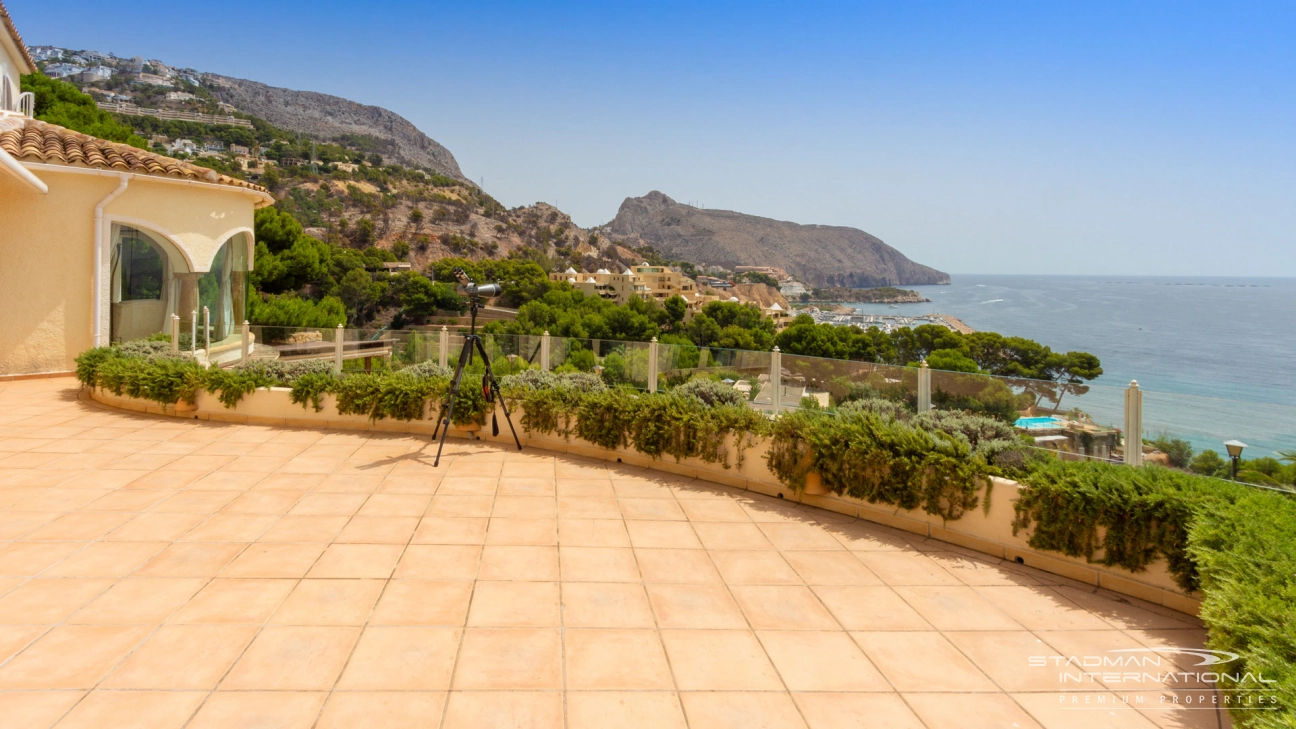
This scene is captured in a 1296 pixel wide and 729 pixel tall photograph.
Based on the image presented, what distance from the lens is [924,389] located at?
554cm

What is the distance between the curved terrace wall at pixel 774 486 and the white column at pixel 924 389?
3.60ft

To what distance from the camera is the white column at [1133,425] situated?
440 centimetres

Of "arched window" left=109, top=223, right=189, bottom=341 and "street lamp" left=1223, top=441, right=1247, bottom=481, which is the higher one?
"arched window" left=109, top=223, right=189, bottom=341

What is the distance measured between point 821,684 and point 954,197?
91.8m

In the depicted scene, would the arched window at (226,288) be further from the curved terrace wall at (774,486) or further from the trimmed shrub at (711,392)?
the trimmed shrub at (711,392)

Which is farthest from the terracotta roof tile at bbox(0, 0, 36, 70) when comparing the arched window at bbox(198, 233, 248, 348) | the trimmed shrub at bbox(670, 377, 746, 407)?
the trimmed shrub at bbox(670, 377, 746, 407)

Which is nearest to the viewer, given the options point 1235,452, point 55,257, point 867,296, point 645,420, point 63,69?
point 1235,452

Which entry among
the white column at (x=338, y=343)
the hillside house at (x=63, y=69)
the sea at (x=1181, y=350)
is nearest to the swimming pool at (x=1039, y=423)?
the sea at (x=1181, y=350)

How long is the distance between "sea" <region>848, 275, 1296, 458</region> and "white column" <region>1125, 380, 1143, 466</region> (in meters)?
0.05

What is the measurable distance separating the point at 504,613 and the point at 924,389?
12.5 ft

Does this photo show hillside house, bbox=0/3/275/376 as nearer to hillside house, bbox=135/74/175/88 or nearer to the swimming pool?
the swimming pool

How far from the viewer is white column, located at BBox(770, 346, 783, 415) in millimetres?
5883

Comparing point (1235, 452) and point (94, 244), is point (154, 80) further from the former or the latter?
point (1235, 452)

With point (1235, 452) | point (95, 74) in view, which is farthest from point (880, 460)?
point (95, 74)
